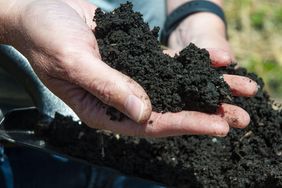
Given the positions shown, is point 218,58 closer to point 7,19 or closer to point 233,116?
point 233,116

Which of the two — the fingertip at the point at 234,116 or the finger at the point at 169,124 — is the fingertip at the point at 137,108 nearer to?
the finger at the point at 169,124

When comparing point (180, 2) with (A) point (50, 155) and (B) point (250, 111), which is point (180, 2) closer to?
(B) point (250, 111)

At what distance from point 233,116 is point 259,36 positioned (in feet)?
6.38

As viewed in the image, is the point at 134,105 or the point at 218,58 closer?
the point at 134,105

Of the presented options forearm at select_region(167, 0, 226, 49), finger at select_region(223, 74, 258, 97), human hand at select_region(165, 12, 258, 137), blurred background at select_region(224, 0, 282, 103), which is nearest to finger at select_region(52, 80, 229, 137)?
finger at select_region(223, 74, 258, 97)

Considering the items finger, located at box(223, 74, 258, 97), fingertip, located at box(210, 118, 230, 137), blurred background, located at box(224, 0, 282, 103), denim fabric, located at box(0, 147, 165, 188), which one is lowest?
denim fabric, located at box(0, 147, 165, 188)

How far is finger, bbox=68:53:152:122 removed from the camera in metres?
0.99

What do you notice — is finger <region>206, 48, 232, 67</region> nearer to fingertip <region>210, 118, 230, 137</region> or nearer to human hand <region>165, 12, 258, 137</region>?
human hand <region>165, 12, 258, 137</region>

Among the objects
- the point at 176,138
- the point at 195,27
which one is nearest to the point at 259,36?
the point at 195,27

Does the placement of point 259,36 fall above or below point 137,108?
above

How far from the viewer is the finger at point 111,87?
3.24ft

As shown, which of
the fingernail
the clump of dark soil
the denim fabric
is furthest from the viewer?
the denim fabric

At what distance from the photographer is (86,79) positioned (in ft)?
3.35

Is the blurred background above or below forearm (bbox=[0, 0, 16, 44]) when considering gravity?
above
